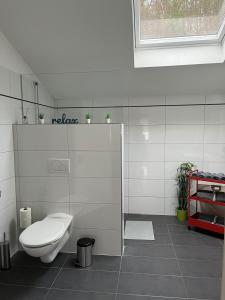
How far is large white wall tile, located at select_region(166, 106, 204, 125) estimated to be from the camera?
11.0 ft

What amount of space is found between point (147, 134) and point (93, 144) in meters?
1.30

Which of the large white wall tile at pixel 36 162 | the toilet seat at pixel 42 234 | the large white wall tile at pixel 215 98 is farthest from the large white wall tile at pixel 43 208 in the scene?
the large white wall tile at pixel 215 98

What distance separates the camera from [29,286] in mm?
2010

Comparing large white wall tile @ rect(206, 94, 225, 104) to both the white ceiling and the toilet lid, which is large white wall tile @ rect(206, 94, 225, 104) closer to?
the white ceiling

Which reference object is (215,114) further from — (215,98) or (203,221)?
(203,221)

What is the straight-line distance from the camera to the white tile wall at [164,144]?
11.0ft

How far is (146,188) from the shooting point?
357 centimetres

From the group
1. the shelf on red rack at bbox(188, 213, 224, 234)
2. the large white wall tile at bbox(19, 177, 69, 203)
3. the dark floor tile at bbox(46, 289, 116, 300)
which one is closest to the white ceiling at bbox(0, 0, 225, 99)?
the large white wall tile at bbox(19, 177, 69, 203)

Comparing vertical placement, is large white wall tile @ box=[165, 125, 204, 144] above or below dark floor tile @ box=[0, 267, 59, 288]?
above

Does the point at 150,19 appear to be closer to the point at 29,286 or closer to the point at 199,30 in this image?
the point at 199,30

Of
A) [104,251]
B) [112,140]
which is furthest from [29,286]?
[112,140]

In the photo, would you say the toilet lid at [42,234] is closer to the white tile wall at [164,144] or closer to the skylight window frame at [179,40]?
the white tile wall at [164,144]

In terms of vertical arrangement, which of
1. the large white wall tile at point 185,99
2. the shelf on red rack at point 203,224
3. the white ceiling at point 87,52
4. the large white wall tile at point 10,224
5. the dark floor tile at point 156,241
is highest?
the white ceiling at point 87,52

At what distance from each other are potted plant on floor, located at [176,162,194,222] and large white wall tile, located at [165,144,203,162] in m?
0.12
